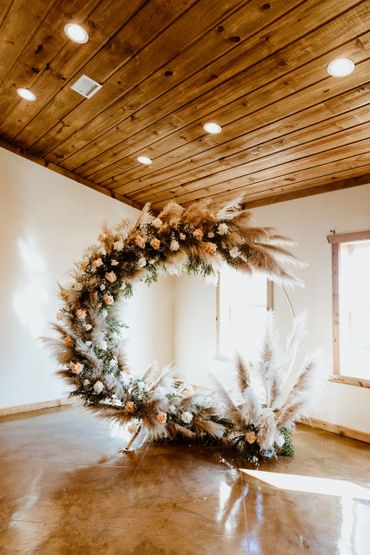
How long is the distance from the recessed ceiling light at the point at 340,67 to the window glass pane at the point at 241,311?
8.72 feet

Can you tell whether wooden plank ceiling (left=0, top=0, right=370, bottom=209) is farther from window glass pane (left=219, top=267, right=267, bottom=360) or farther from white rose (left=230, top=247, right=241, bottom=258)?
window glass pane (left=219, top=267, right=267, bottom=360)

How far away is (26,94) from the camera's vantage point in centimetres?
330

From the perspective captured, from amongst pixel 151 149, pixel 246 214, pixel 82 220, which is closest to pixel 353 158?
pixel 246 214

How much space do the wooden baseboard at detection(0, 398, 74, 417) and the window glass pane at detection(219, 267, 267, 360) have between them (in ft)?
7.49

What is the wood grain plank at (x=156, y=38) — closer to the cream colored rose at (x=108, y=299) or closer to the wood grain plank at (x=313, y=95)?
the wood grain plank at (x=313, y=95)

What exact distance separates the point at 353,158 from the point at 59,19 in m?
2.74

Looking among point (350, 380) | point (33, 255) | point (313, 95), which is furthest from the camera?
point (33, 255)

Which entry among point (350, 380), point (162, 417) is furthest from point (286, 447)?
point (162, 417)

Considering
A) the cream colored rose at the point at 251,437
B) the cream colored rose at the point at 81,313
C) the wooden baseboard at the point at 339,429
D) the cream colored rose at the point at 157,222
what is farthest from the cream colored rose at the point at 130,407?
the wooden baseboard at the point at 339,429

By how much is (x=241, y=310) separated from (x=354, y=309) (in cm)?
161

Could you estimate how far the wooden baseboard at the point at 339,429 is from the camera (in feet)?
11.7

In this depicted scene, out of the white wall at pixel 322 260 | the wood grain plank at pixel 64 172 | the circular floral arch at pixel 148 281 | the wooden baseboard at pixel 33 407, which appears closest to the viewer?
the circular floral arch at pixel 148 281

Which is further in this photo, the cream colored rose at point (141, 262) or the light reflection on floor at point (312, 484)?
the cream colored rose at point (141, 262)

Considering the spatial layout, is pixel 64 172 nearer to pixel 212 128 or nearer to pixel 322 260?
pixel 212 128
